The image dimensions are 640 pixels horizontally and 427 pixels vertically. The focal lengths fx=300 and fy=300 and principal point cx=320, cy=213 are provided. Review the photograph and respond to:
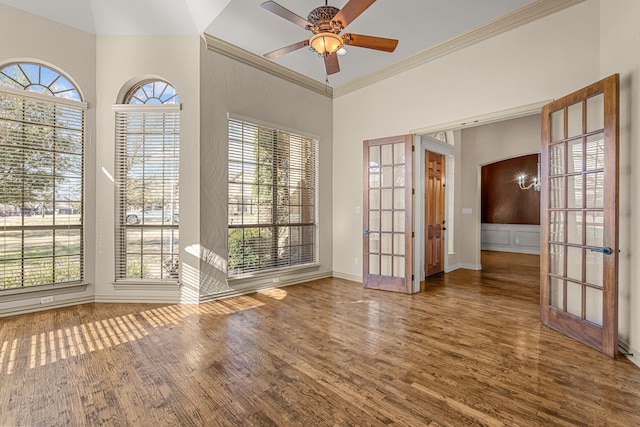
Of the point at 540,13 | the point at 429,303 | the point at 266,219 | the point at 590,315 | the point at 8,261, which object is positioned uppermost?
the point at 540,13

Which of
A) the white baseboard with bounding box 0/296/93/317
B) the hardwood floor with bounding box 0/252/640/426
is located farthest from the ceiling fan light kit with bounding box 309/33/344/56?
the white baseboard with bounding box 0/296/93/317

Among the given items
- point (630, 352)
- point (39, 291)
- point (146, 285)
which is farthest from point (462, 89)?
point (39, 291)

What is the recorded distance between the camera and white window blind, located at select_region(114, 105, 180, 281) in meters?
4.20

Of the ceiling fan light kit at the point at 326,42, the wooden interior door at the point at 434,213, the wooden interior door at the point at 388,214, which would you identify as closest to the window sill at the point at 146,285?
the wooden interior door at the point at 388,214

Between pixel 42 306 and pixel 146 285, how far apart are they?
117 cm

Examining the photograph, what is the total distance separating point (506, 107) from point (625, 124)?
127 cm

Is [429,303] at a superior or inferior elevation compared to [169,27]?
inferior

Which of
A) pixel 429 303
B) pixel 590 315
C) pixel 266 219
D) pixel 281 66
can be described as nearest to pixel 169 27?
pixel 281 66

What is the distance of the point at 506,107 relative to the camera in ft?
12.5

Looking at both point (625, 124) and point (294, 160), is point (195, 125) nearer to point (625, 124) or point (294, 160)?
point (294, 160)

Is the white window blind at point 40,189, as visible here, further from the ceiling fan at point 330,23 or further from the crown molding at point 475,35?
the crown molding at point 475,35

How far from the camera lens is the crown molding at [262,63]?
4.25m

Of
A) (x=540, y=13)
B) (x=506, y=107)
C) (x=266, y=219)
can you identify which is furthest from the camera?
(x=266, y=219)

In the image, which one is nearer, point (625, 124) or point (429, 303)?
point (625, 124)
